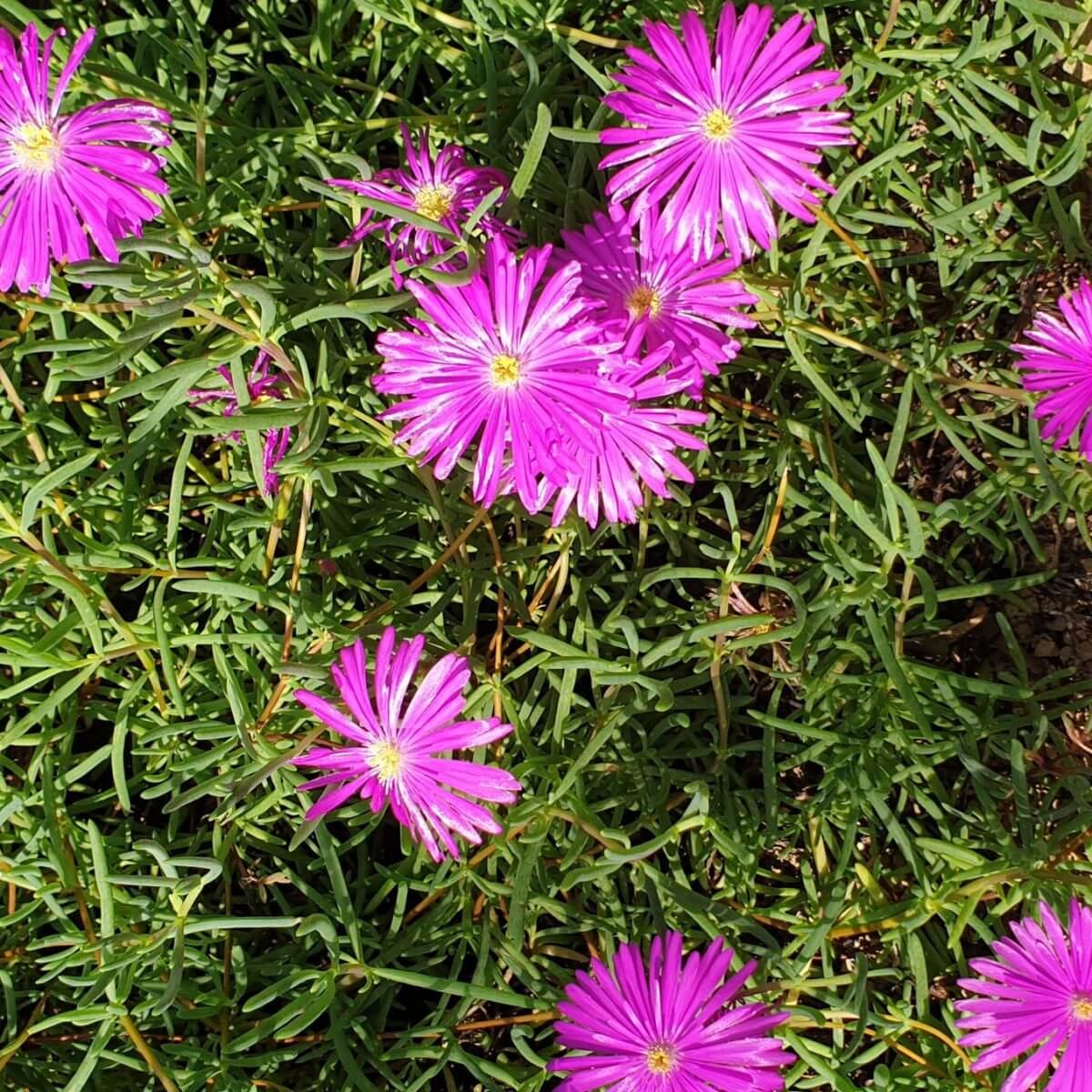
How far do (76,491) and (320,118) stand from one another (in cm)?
63

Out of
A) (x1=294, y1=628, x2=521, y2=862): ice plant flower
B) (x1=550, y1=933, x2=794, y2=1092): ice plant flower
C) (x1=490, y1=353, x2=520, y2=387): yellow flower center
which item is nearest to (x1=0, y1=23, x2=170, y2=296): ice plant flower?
(x1=490, y1=353, x2=520, y2=387): yellow flower center

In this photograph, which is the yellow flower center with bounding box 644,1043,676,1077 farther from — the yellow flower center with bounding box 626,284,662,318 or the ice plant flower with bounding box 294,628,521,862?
the yellow flower center with bounding box 626,284,662,318

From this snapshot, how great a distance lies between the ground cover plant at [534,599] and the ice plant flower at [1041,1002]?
0.27ft

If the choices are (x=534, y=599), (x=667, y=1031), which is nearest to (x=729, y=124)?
(x=534, y=599)

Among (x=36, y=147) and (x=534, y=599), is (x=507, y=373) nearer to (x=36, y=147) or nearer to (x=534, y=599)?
(x=534, y=599)

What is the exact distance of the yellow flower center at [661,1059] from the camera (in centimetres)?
114

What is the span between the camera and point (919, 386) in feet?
4.41

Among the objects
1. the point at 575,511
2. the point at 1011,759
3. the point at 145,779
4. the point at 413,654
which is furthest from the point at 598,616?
the point at 145,779

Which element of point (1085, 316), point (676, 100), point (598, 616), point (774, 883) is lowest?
point (774, 883)

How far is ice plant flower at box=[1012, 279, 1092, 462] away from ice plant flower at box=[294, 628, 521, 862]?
68 cm

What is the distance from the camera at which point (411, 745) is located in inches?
45.1

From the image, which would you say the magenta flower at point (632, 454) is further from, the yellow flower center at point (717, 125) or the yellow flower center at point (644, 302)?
the yellow flower center at point (717, 125)

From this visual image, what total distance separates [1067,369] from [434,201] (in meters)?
0.76

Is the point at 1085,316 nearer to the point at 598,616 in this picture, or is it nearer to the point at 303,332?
the point at 598,616
